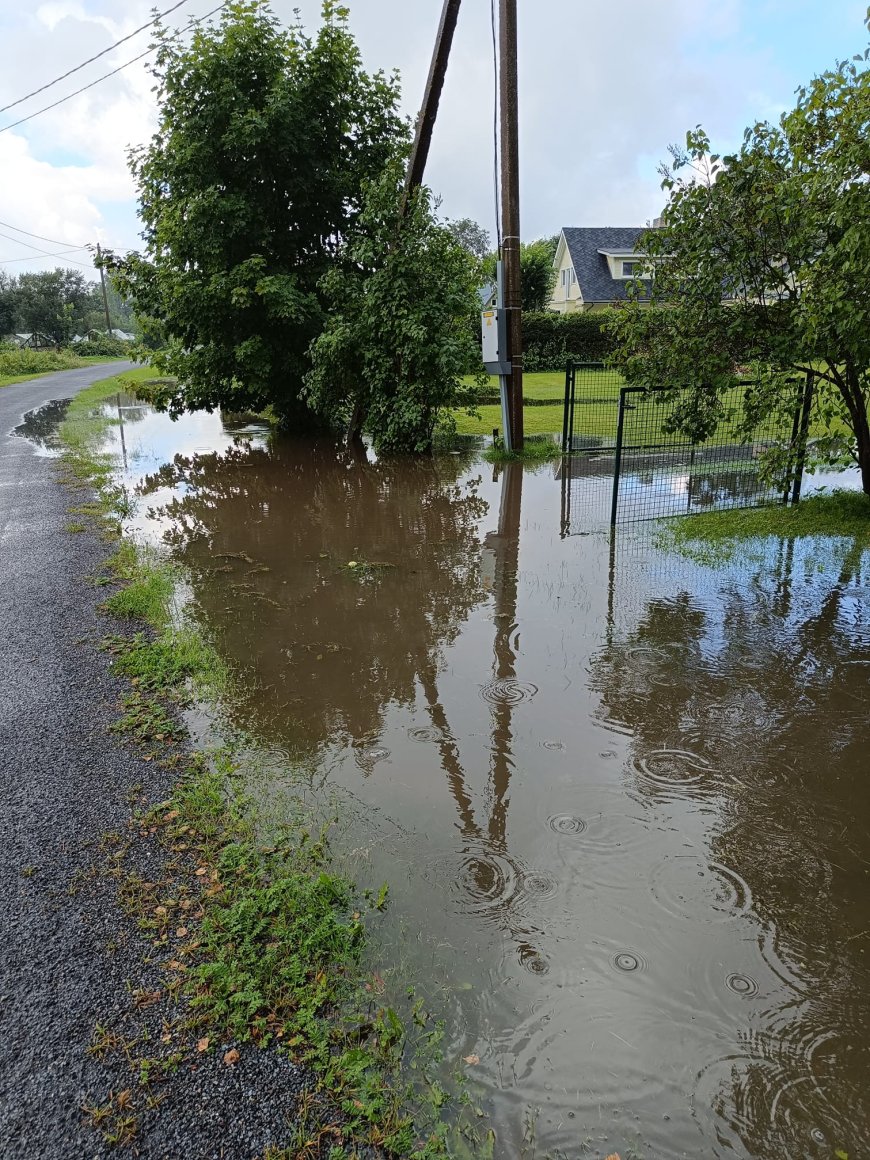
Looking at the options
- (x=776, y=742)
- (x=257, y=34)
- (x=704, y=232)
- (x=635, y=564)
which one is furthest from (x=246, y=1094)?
(x=257, y=34)

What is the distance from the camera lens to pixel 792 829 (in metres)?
3.31

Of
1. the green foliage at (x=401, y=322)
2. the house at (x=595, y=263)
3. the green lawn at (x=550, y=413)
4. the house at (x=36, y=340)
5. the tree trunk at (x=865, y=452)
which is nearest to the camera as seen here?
the tree trunk at (x=865, y=452)

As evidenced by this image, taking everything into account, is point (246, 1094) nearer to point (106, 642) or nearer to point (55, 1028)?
point (55, 1028)

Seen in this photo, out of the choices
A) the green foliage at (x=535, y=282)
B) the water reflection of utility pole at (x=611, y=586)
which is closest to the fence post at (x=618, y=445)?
the water reflection of utility pole at (x=611, y=586)

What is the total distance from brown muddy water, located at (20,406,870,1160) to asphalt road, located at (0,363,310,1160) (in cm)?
69

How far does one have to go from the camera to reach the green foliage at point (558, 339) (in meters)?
30.6

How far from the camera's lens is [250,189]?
14.0 meters

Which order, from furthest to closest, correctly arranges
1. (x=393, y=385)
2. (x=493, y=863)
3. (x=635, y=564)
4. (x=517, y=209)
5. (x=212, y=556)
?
(x=393, y=385)
(x=517, y=209)
(x=212, y=556)
(x=635, y=564)
(x=493, y=863)

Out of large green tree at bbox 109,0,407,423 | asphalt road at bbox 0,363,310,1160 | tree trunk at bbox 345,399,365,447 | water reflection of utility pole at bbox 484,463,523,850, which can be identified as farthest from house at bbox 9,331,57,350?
asphalt road at bbox 0,363,310,1160

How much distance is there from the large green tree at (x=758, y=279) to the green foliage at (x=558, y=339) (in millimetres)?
23421

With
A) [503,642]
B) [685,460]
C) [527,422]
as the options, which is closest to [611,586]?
[503,642]

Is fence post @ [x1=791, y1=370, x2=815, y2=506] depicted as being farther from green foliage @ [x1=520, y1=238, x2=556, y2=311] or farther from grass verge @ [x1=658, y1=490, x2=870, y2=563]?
green foliage @ [x1=520, y1=238, x2=556, y2=311]

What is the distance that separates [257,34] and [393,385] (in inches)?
270

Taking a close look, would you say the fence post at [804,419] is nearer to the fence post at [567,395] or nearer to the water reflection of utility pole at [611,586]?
the water reflection of utility pole at [611,586]
